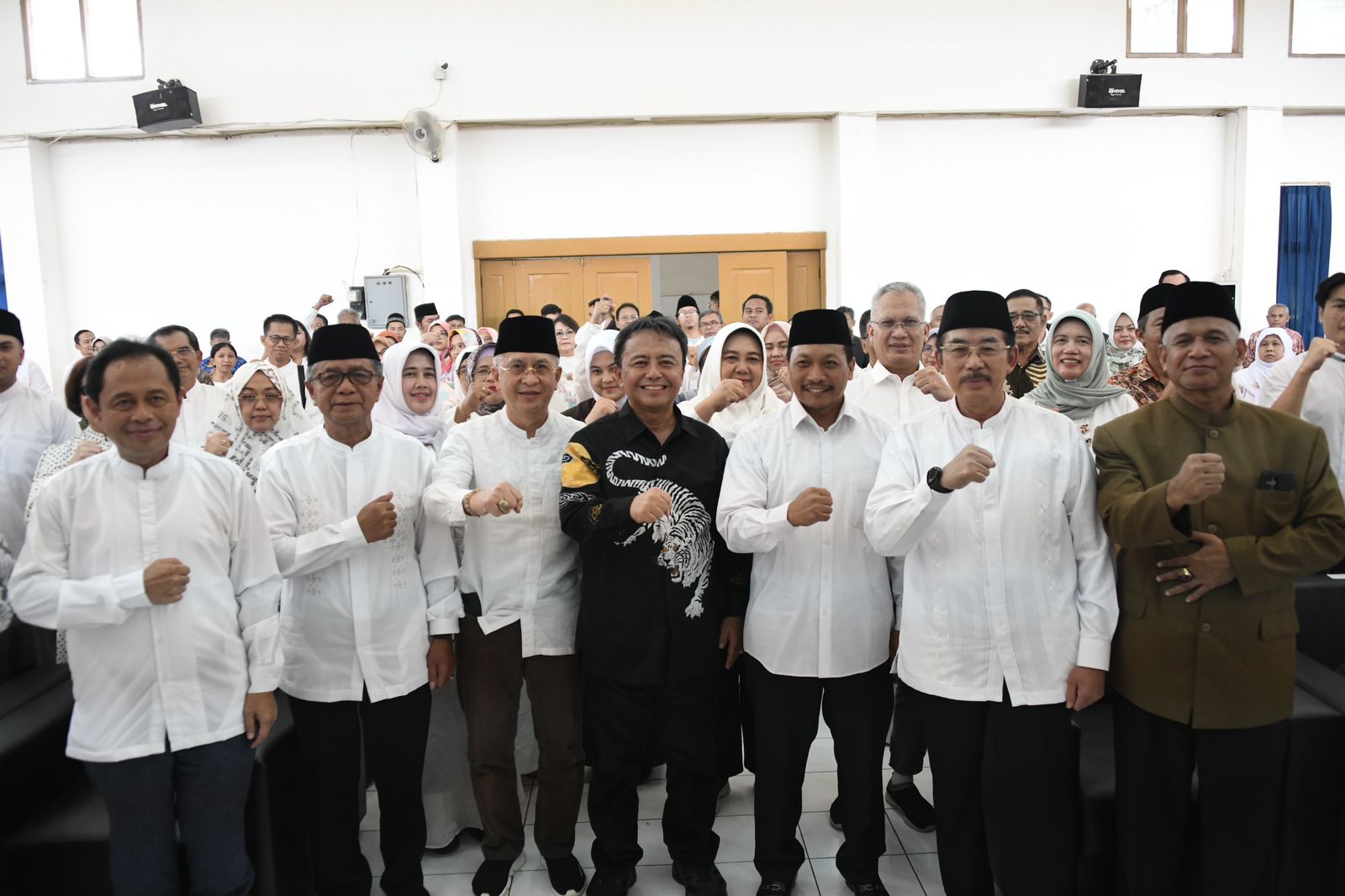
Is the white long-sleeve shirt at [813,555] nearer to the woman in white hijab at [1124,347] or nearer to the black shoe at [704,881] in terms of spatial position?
the black shoe at [704,881]

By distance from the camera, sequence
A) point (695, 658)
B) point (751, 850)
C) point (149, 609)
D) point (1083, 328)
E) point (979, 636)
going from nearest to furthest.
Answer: point (149, 609)
point (979, 636)
point (695, 658)
point (751, 850)
point (1083, 328)

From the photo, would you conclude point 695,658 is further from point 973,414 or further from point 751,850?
point 973,414

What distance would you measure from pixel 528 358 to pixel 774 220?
298 inches

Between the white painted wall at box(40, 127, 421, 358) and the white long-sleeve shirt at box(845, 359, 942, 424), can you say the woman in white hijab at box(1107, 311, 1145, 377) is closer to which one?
the white long-sleeve shirt at box(845, 359, 942, 424)

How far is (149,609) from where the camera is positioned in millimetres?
1823

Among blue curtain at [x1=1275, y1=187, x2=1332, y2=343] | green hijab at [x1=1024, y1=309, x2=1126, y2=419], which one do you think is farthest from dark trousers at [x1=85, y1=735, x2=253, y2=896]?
blue curtain at [x1=1275, y1=187, x2=1332, y2=343]

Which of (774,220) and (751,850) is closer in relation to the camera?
(751,850)

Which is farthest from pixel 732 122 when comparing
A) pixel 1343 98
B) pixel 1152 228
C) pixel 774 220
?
pixel 1343 98

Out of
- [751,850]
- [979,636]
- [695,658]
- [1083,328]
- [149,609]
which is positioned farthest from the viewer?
[1083,328]

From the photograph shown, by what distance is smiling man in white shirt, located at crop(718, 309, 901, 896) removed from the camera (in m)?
2.24

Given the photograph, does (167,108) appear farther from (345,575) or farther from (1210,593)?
(1210,593)

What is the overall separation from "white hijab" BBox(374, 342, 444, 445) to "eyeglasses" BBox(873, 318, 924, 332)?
178 cm

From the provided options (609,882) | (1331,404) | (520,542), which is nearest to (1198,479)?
(520,542)

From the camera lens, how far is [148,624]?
1.82 meters
